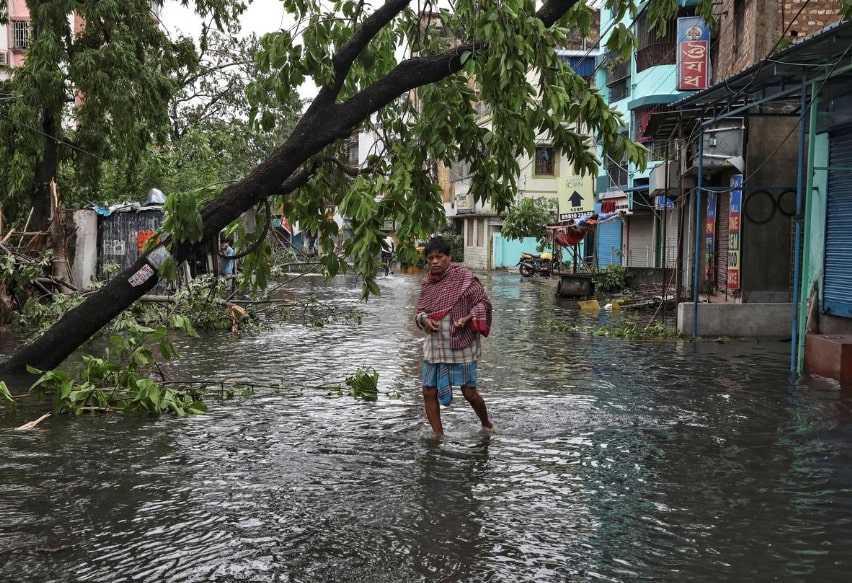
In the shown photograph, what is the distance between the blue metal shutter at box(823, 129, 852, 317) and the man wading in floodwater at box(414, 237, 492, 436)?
22.2 feet

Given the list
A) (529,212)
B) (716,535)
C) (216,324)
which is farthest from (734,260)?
(529,212)

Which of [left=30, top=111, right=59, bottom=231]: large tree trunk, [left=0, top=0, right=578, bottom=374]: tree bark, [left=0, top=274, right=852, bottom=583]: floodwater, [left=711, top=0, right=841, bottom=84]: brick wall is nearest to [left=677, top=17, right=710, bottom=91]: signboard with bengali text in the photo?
[left=711, top=0, right=841, bottom=84]: brick wall

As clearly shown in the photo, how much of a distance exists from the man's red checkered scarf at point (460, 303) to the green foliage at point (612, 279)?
21.5 meters

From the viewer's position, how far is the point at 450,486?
21.0 ft

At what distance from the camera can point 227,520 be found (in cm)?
562

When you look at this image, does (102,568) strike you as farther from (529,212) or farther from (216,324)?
(529,212)

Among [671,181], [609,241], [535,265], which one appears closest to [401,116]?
[671,181]

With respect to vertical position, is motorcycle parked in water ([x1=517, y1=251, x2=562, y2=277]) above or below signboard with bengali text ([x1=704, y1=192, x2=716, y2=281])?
below

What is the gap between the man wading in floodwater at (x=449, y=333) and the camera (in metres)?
8.03

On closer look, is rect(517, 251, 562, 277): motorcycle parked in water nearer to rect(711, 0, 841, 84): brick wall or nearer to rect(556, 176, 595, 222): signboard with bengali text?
rect(556, 176, 595, 222): signboard with bengali text

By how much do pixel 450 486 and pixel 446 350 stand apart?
1.85m

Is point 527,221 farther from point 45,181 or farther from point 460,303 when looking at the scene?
point 460,303

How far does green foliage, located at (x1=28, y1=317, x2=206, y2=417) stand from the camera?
342 inches

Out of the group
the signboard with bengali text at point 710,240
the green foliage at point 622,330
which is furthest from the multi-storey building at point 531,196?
the green foliage at point 622,330
